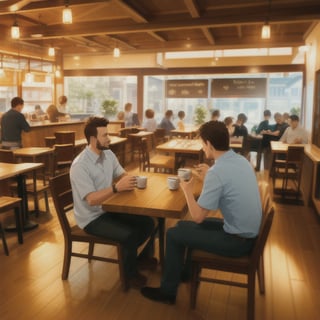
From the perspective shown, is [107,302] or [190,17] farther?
[190,17]

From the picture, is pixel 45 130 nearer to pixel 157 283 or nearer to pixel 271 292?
pixel 157 283

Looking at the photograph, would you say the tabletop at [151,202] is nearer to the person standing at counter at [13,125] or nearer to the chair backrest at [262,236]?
the chair backrest at [262,236]

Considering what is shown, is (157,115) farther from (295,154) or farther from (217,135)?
(217,135)

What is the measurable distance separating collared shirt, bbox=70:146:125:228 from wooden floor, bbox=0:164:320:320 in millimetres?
538

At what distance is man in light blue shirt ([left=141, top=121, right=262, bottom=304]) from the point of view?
2.11m

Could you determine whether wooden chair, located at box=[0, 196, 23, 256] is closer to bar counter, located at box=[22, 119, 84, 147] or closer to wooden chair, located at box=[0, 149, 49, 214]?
wooden chair, located at box=[0, 149, 49, 214]

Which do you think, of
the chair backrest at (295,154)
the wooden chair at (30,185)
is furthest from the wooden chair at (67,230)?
the chair backrest at (295,154)

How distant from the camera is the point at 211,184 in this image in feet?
6.88

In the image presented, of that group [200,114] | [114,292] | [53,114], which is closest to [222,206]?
[114,292]

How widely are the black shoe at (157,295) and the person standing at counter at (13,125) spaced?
3.85m

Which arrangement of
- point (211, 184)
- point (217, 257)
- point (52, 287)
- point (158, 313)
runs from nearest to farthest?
point (211, 184) → point (217, 257) → point (158, 313) → point (52, 287)

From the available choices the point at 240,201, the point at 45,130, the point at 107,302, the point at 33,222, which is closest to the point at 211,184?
the point at 240,201

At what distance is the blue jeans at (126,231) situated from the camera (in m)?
2.55

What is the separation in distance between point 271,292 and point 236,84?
29.0 feet
